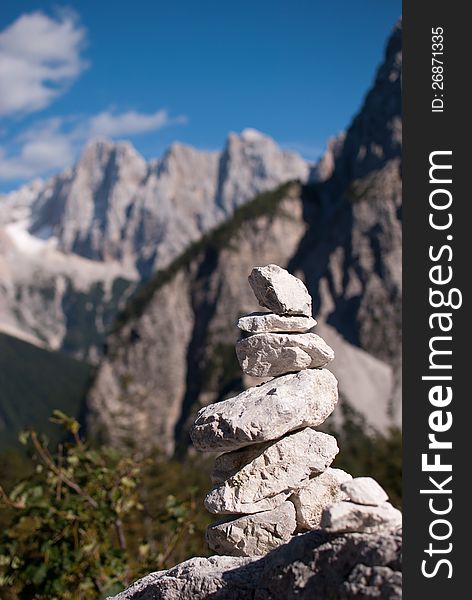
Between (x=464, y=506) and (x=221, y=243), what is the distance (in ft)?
483

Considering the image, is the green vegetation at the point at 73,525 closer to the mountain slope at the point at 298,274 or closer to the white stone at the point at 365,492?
the white stone at the point at 365,492

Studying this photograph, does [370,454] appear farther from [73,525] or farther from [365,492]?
[365,492]

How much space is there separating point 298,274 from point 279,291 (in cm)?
13217

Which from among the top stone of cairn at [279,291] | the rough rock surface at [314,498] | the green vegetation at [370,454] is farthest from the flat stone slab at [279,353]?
the green vegetation at [370,454]

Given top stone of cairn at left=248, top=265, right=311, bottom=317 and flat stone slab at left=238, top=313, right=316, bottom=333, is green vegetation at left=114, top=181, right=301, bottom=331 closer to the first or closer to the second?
top stone of cairn at left=248, top=265, right=311, bottom=317

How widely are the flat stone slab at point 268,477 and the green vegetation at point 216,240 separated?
144 m

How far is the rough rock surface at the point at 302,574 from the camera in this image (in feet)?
17.4

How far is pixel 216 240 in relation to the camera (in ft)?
506

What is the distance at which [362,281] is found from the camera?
5226 inches

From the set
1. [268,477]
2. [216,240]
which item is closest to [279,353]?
[268,477]

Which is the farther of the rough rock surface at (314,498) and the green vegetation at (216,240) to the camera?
the green vegetation at (216,240)

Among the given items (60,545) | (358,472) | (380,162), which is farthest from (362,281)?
(60,545)

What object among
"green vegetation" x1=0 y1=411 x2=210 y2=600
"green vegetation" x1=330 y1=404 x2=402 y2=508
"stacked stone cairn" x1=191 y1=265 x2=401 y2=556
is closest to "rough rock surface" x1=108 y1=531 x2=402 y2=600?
"stacked stone cairn" x1=191 y1=265 x2=401 y2=556

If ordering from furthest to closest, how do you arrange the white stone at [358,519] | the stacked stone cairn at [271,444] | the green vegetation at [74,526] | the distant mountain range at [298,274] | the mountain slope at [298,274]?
the mountain slope at [298,274], the distant mountain range at [298,274], the green vegetation at [74,526], the stacked stone cairn at [271,444], the white stone at [358,519]
